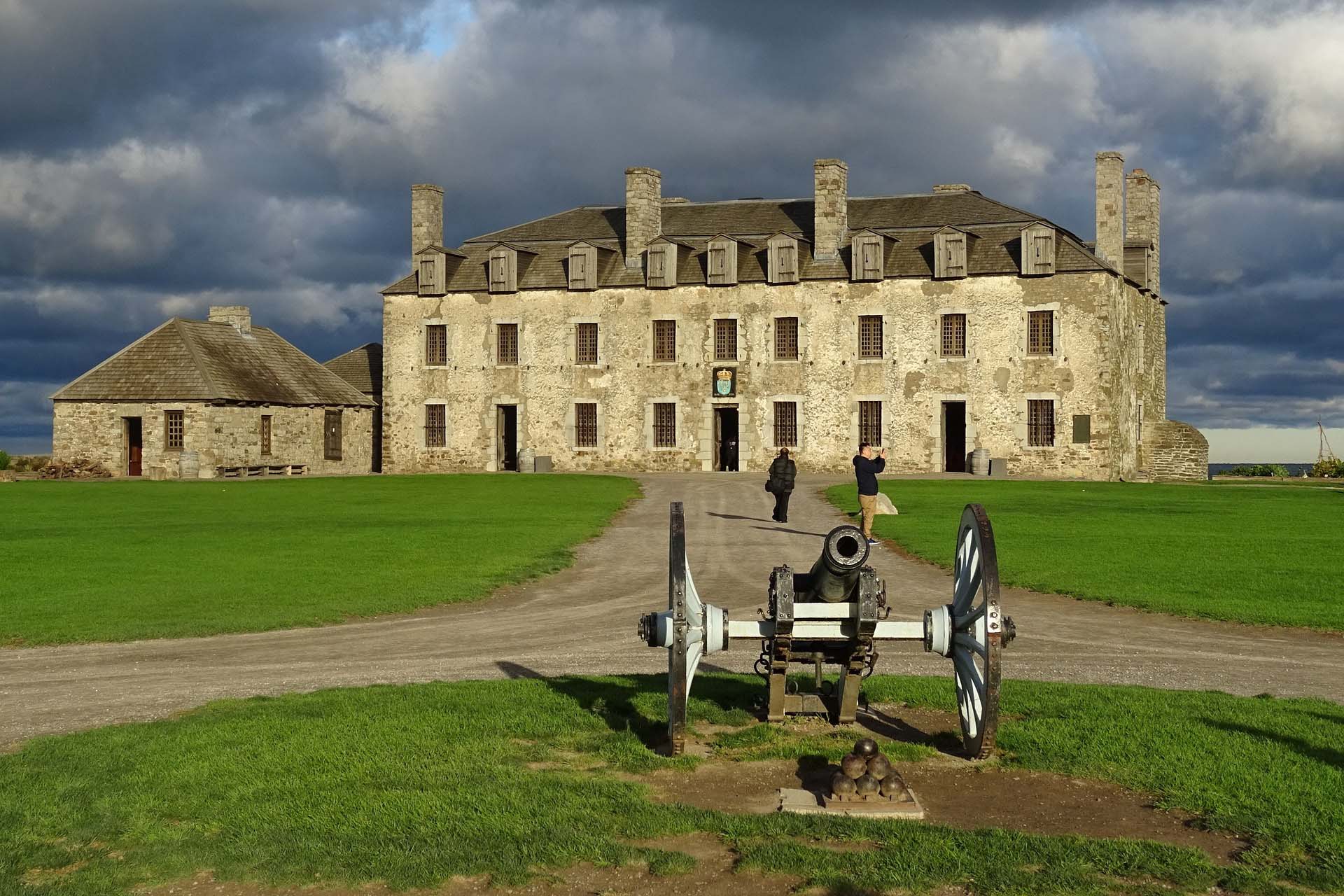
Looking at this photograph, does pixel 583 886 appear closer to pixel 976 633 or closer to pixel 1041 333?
pixel 976 633

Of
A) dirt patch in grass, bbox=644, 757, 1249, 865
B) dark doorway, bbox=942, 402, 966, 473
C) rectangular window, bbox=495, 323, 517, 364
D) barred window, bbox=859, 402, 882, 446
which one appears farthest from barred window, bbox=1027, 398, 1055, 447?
dirt patch in grass, bbox=644, 757, 1249, 865

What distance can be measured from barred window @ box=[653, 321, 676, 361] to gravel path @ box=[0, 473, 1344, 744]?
31986 mm

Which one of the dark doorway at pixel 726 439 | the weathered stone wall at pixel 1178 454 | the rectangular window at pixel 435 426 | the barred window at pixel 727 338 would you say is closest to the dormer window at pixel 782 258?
the barred window at pixel 727 338

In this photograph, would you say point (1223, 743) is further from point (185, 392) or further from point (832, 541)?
point (185, 392)

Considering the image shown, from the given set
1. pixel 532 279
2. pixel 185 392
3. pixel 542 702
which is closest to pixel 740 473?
pixel 532 279

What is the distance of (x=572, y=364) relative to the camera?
172ft

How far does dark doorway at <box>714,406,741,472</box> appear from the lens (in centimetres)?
5175

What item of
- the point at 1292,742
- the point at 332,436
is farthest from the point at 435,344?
the point at 1292,742

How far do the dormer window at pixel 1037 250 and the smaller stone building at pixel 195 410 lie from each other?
28.6m

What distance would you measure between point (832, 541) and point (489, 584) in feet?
36.8

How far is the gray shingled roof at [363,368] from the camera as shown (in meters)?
59.3

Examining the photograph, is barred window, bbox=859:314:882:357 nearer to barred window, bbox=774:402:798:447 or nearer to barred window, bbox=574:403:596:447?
barred window, bbox=774:402:798:447

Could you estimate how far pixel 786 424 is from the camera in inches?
1993

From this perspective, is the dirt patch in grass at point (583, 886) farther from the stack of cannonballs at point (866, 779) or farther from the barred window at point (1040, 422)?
the barred window at point (1040, 422)
